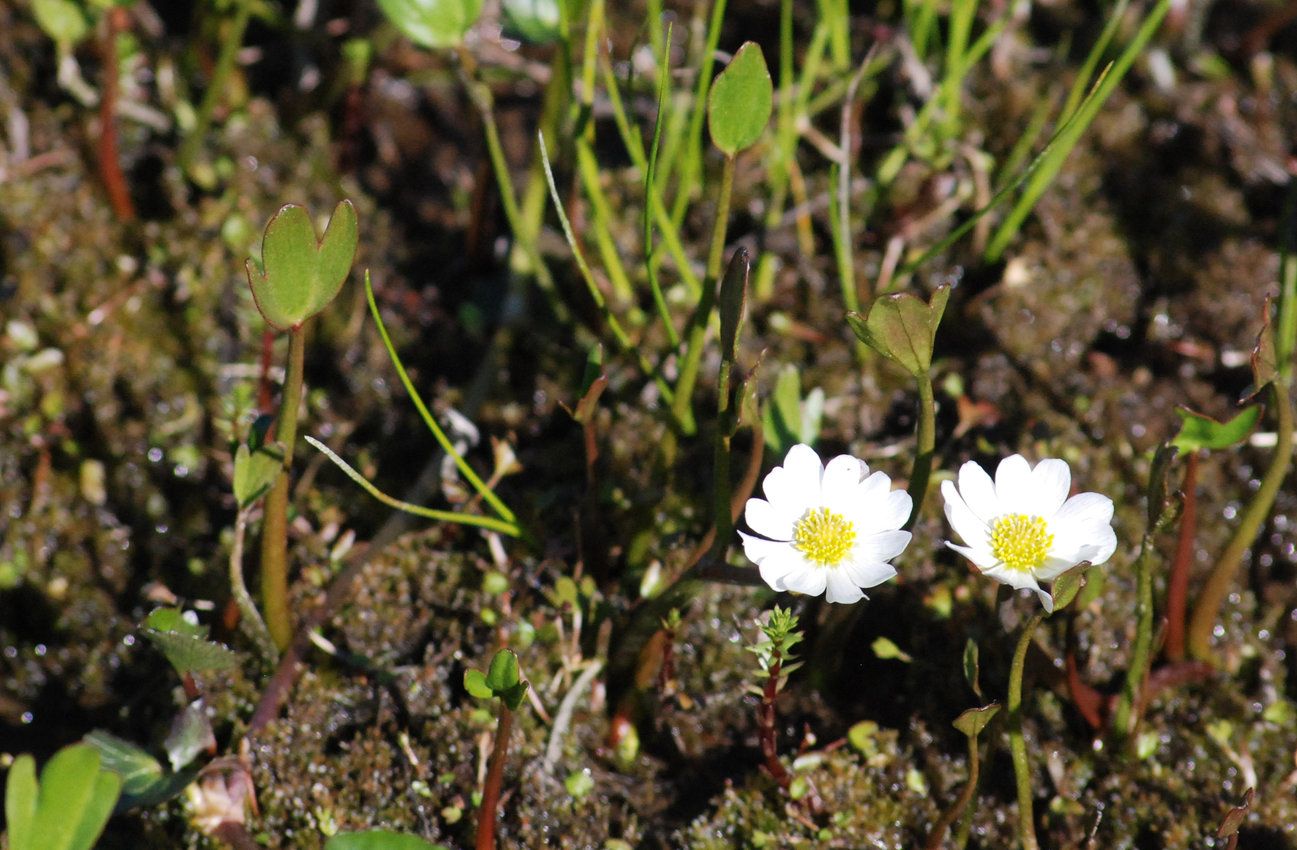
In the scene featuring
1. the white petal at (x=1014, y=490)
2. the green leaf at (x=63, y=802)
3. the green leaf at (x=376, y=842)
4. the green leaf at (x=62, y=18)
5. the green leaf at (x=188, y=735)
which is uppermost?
the green leaf at (x=62, y=18)

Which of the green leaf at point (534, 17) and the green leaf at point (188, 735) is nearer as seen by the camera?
the green leaf at point (188, 735)

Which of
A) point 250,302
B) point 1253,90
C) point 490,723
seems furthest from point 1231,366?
point 250,302

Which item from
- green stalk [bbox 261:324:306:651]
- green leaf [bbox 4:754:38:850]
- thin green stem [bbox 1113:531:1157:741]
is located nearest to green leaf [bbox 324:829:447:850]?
green leaf [bbox 4:754:38:850]

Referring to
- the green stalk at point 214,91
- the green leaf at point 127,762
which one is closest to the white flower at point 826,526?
the green leaf at point 127,762

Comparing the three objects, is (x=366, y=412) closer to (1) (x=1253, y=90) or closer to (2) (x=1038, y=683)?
(2) (x=1038, y=683)

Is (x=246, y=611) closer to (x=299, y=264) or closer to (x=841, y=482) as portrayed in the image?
(x=299, y=264)

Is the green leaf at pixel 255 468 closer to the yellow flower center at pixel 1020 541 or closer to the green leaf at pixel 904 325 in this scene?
the green leaf at pixel 904 325

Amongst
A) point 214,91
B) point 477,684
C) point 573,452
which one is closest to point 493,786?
point 477,684
